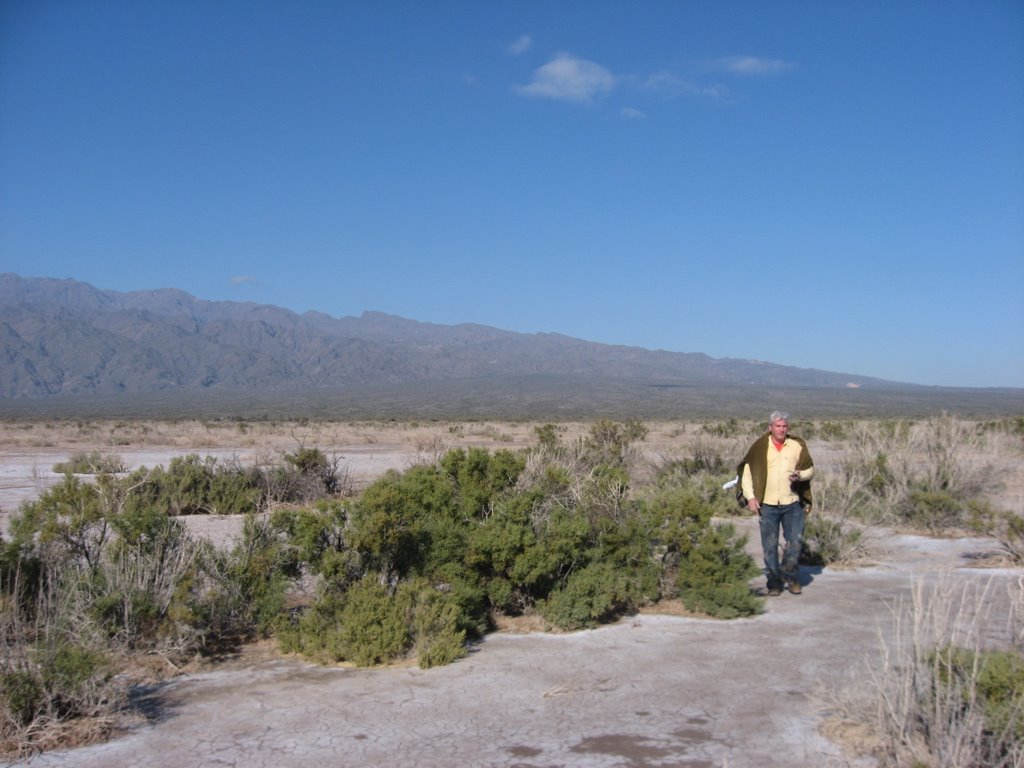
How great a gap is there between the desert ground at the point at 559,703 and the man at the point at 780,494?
341mm

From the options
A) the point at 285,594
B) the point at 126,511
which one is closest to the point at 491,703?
the point at 285,594

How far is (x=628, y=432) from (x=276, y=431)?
76.7 ft

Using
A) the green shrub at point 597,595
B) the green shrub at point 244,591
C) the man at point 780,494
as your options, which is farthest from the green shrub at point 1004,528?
the green shrub at point 244,591

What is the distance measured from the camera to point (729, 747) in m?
4.46

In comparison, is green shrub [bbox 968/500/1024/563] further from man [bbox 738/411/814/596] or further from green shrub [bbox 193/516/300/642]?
green shrub [bbox 193/516/300/642]

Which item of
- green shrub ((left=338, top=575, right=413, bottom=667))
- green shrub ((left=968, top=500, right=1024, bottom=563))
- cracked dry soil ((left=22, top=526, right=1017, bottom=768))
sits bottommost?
cracked dry soil ((left=22, top=526, right=1017, bottom=768))

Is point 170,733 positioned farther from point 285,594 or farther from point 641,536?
point 641,536

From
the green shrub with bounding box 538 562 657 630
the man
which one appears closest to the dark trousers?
the man

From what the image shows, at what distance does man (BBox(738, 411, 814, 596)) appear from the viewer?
806 cm

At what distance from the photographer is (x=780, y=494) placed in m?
8.12

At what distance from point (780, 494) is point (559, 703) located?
3.85 metres

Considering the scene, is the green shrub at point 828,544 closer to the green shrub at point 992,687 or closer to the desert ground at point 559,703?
the desert ground at point 559,703

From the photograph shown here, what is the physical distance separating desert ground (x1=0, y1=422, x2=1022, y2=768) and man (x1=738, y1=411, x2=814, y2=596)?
341mm

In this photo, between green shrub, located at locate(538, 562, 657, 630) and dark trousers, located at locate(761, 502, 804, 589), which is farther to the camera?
dark trousers, located at locate(761, 502, 804, 589)
